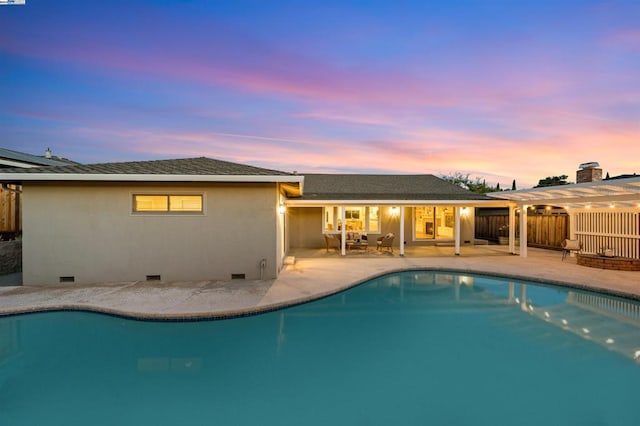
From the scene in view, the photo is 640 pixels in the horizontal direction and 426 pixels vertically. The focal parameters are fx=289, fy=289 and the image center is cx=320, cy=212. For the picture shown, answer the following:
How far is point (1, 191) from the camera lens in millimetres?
8914

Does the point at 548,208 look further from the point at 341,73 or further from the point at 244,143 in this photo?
the point at 244,143

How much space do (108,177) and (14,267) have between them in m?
5.13

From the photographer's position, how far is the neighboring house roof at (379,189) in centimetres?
1327

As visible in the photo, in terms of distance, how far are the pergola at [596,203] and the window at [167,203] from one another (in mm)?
11029

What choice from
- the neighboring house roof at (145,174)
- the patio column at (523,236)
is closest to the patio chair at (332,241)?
the neighboring house roof at (145,174)

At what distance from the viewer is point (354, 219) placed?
15688mm

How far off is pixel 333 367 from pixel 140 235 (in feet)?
21.3

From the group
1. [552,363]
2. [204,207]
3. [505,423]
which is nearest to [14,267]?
[204,207]

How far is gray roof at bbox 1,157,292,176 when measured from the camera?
7477mm

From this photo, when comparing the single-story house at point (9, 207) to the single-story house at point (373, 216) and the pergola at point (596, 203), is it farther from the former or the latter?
the pergola at point (596, 203)

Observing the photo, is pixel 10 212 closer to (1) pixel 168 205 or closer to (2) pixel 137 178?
(2) pixel 137 178

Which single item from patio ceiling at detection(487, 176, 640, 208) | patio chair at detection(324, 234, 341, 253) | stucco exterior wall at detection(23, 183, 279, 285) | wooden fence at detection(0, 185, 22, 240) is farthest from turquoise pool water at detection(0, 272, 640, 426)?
patio chair at detection(324, 234, 341, 253)

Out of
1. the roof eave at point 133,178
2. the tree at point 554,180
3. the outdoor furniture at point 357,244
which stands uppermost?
the tree at point 554,180

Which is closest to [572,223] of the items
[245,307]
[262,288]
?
[262,288]
